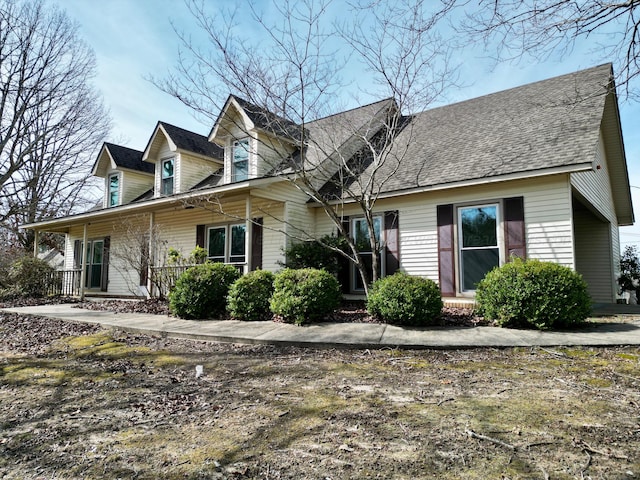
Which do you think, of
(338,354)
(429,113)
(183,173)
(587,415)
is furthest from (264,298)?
(429,113)

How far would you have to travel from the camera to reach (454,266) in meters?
9.38

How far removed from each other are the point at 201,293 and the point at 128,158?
10.8 metres

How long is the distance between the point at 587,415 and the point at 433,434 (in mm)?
1379

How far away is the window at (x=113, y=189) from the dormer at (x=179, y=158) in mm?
2593

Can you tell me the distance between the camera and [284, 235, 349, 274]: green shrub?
10492 millimetres

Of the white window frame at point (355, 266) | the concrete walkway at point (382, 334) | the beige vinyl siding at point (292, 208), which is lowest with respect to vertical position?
the concrete walkway at point (382, 334)

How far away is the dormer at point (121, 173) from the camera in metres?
A: 16.1

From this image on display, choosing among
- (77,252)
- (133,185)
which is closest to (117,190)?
(133,185)

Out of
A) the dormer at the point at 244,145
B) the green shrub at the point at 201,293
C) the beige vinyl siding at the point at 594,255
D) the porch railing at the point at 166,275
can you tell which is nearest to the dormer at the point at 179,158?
the dormer at the point at 244,145

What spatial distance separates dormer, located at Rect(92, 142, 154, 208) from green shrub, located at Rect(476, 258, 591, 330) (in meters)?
15.0

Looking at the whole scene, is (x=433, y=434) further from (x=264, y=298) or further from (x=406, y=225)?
(x=406, y=225)

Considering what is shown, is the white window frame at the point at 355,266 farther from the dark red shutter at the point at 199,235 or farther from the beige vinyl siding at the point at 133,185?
the beige vinyl siding at the point at 133,185

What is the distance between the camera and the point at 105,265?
16.3 meters

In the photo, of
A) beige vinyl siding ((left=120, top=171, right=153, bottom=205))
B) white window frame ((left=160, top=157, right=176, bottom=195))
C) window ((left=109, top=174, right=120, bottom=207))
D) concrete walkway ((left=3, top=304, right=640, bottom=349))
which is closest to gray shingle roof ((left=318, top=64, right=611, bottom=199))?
concrete walkway ((left=3, top=304, right=640, bottom=349))
